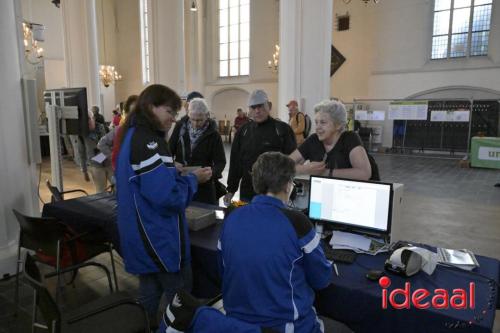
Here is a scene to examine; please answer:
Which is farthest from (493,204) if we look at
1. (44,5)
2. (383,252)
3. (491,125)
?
(44,5)

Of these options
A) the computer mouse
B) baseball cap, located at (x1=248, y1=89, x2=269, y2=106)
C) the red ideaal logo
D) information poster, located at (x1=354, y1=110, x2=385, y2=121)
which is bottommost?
the red ideaal logo

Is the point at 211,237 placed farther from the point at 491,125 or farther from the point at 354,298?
the point at 491,125

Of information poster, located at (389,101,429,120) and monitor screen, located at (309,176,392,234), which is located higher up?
information poster, located at (389,101,429,120)

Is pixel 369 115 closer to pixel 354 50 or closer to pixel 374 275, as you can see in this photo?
pixel 354 50

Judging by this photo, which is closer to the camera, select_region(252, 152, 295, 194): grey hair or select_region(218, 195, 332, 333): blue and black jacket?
select_region(218, 195, 332, 333): blue and black jacket

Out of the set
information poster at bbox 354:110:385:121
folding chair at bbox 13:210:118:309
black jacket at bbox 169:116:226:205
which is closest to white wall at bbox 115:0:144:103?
information poster at bbox 354:110:385:121

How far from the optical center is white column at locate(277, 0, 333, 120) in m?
6.02

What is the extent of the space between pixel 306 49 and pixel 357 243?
4.87m

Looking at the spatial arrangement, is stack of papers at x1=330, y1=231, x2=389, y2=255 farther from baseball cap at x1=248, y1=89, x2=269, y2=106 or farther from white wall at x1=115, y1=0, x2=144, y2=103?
white wall at x1=115, y1=0, x2=144, y2=103

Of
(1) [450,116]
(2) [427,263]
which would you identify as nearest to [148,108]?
(2) [427,263]

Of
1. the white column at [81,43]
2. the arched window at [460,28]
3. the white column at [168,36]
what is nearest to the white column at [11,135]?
the white column at [168,36]

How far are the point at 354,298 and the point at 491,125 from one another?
488 inches

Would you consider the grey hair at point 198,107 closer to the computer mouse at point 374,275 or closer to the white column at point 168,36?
the computer mouse at point 374,275

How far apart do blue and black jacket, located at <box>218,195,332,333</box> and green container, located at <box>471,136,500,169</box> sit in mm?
9648
